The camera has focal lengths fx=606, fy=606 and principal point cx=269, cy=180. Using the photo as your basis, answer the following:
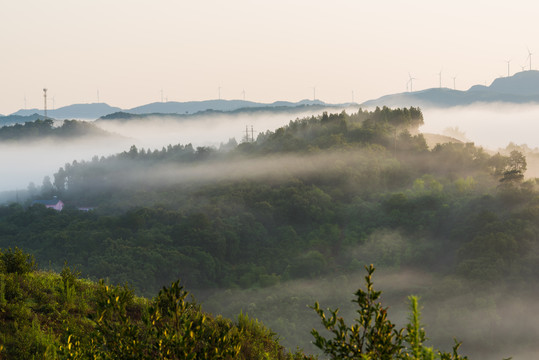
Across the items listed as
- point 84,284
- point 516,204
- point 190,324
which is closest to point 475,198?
point 516,204

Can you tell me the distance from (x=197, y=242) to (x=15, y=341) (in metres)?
128

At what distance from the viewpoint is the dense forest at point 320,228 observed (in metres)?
114

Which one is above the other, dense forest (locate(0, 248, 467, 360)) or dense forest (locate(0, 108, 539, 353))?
dense forest (locate(0, 248, 467, 360))

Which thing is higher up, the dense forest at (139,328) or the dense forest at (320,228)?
the dense forest at (139,328)

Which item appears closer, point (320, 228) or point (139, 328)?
point (139, 328)

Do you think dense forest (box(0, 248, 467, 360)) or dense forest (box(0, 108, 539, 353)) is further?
dense forest (box(0, 108, 539, 353))

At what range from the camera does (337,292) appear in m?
120

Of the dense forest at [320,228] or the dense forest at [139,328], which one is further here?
the dense forest at [320,228]

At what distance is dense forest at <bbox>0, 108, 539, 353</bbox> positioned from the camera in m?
114

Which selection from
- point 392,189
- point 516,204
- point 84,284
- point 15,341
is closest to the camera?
point 15,341

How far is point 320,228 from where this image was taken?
499 feet

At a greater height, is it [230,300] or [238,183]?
[238,183]

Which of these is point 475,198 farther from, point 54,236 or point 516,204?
point 54,236

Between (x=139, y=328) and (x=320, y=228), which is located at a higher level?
(x=139, y=328)
